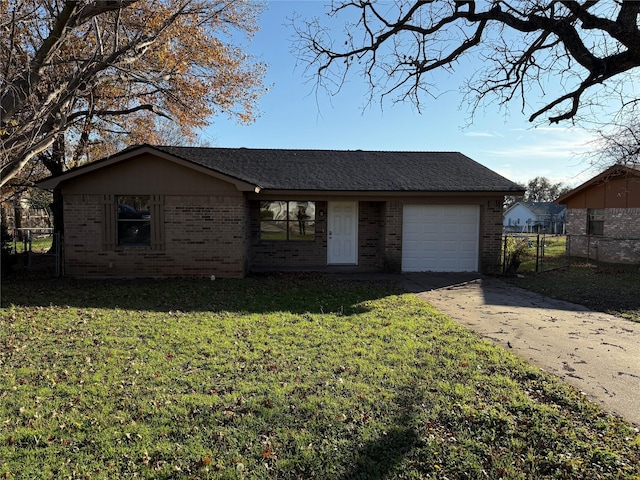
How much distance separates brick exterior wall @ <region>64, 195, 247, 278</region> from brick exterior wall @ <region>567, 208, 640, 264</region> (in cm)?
1323

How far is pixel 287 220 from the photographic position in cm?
1355

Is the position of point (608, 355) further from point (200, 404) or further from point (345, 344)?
point (200, 404)

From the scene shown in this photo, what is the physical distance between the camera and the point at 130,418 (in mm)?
3637

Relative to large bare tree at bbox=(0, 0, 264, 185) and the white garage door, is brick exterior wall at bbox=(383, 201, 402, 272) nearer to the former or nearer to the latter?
the white garage door

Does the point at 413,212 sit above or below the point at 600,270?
above

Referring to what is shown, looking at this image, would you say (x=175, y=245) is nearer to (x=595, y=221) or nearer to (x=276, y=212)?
(x=276, y=212)

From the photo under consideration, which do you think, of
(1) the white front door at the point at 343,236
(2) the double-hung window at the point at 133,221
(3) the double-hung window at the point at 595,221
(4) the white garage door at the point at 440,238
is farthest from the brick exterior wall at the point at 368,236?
(3) the double-hung window at the point at 595,221

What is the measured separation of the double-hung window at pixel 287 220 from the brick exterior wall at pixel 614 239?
10518 mm

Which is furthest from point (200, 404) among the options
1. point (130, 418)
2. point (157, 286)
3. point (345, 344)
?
point (157, 286)

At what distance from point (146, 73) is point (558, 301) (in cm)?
1247

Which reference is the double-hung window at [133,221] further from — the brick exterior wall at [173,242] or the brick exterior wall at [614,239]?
the brick exterior wall at [614,239]

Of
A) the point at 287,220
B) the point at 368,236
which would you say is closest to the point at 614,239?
the point at 368,236

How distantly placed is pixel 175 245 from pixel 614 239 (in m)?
16.9

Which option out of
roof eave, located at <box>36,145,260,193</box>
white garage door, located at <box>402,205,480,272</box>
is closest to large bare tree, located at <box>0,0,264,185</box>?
roof eave, located at <box>36,145,260,193</box>
